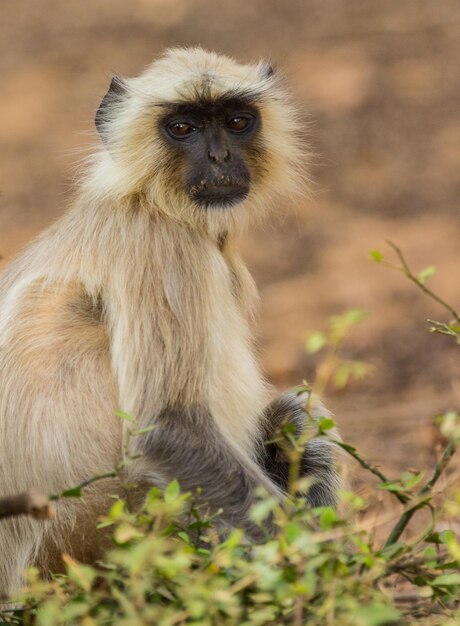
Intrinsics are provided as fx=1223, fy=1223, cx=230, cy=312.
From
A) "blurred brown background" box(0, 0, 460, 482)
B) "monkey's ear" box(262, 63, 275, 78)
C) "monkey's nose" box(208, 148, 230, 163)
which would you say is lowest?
"blurred brown background" box(0, 0, 460, 482)

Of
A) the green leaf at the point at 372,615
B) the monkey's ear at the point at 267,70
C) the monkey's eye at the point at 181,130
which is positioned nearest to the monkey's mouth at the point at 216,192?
the monkey's eye at the point at 181,130

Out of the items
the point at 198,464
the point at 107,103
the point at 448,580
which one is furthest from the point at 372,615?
the point at 107,103

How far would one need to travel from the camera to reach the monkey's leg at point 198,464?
371 cm

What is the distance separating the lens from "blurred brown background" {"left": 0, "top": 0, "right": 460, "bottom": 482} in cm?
713

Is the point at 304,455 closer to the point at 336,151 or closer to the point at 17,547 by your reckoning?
the point at 17,547

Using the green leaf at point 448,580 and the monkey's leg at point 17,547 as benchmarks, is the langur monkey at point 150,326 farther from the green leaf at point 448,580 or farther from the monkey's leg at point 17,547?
the green leaf at point 448,580

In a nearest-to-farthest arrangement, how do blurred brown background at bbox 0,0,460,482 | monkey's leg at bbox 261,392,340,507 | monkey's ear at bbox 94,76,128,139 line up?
monkey's leg at bbox 261,392,340,507, monkey's ear at bbox 94,76,128,139, blurred brown background at bbox 0,0,460,482

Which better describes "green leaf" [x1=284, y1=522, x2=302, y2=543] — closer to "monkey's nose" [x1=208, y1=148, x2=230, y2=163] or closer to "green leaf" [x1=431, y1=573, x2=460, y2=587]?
"green leaf" [x1=431, y1=573, x2=460, y2=587]

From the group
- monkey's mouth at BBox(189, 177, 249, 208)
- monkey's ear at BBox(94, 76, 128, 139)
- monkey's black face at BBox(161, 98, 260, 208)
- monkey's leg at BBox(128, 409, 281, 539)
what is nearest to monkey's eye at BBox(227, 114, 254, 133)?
monkey's black face at BBox(161, 98, 260, 208)

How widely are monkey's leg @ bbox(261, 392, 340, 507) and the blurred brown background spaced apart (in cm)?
153

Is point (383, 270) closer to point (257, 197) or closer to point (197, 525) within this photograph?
point (257, 197)

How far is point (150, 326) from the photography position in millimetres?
3766

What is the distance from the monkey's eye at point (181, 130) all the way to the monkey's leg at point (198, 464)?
102 cm

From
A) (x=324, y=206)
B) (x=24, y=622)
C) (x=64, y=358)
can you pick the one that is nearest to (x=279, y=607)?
(x=24, y=622)
